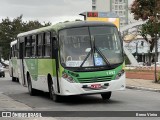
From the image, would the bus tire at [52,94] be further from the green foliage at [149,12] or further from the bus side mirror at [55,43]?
the green foliage at [149,12]

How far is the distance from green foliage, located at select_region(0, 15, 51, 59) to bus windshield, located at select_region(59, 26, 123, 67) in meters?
66.9

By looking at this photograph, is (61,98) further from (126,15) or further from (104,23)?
(126,15)

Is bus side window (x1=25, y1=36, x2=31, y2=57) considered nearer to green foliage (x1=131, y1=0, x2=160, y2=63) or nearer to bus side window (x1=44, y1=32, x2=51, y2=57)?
bus side window (x1=44, y1=32, x2=51, y2=57)

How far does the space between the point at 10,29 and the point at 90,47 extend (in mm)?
71919

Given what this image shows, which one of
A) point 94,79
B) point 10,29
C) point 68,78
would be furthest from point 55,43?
point 10,29

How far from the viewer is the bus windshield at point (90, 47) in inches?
652

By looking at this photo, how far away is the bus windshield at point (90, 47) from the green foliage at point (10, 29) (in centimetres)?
6693

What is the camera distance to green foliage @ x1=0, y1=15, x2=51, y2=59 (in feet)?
277

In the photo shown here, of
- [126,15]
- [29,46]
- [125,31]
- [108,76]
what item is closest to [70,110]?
[108,76]

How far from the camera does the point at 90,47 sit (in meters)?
16.8

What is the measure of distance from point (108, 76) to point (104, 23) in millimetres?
2051

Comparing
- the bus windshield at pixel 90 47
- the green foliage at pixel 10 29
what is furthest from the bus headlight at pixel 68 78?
the green foliage at pixel 10 29

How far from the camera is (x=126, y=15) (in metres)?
183

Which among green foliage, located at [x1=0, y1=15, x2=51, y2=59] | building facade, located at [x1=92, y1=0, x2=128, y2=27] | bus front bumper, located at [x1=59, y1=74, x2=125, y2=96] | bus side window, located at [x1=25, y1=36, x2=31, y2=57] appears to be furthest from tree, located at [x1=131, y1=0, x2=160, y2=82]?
building facade, located at [x1=92, y1=0, x2=128, y2=27]
